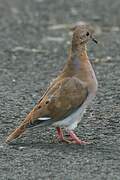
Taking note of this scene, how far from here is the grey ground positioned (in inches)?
267

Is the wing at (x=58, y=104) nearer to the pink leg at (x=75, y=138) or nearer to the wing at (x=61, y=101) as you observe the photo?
the wing at (x=61, y=101)

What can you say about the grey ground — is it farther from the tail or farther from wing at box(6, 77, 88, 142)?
wing at box(6, 77, 88, 142)

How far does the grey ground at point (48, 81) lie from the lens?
267 inches

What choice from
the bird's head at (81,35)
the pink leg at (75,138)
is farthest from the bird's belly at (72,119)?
the bird's head at (81,35)

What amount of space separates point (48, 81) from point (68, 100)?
12.1ft

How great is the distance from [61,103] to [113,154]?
746mm

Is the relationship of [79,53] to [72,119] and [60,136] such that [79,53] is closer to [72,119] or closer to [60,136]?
[72,119]

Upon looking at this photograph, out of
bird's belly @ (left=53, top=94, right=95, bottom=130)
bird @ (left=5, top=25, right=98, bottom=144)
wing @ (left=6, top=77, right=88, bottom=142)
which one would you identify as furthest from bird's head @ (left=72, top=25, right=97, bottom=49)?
bird's belly @ (left=53, top=94, right=95, bottom=130)

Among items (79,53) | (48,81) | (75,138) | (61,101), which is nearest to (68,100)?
(61,101)

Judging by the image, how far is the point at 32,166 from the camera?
22.3 feet

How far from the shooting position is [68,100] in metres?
7.45

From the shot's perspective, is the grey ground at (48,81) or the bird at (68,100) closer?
the grey ground at (48,81)

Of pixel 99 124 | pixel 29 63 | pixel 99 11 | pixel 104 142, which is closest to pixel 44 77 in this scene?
pixel 29 63

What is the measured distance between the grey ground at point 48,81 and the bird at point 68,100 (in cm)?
23
